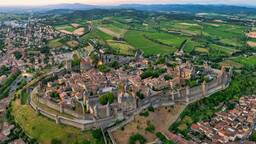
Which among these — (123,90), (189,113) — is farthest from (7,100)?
(189,113)

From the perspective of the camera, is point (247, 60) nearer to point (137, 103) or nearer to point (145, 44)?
point (145, 44)

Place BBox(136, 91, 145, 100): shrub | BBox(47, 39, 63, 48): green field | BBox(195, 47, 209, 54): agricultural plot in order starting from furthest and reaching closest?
BBox(47, 39, 63, 48): green field, BBox(195, 47, 209, 54): agricultural plot, BBox(136, 91, 145, 100): shrub

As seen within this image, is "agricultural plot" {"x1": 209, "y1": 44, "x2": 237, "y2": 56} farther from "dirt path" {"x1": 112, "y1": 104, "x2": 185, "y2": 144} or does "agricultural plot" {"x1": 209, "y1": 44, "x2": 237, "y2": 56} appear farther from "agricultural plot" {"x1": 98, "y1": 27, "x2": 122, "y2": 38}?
"dirt path" {"x1": 112, "y1": 104, "x2": 185, "y2": 144}

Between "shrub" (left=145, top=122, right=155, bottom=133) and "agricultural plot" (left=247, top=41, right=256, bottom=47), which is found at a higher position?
"agricultural plot" (left=247, top=41, right=256, bottom=47)

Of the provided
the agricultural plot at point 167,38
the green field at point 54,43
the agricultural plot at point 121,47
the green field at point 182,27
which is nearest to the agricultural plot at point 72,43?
the green field at point 54,43

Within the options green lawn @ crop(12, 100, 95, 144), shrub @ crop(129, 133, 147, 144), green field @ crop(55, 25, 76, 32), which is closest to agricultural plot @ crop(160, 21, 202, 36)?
green field @ crop(55, 25, 76, 32)

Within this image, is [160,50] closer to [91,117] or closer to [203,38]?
[203,38]

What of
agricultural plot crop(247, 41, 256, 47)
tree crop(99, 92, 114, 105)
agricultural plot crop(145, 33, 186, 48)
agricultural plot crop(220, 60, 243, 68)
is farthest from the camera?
agricultural plot crop(247, 41, 256, 47)
